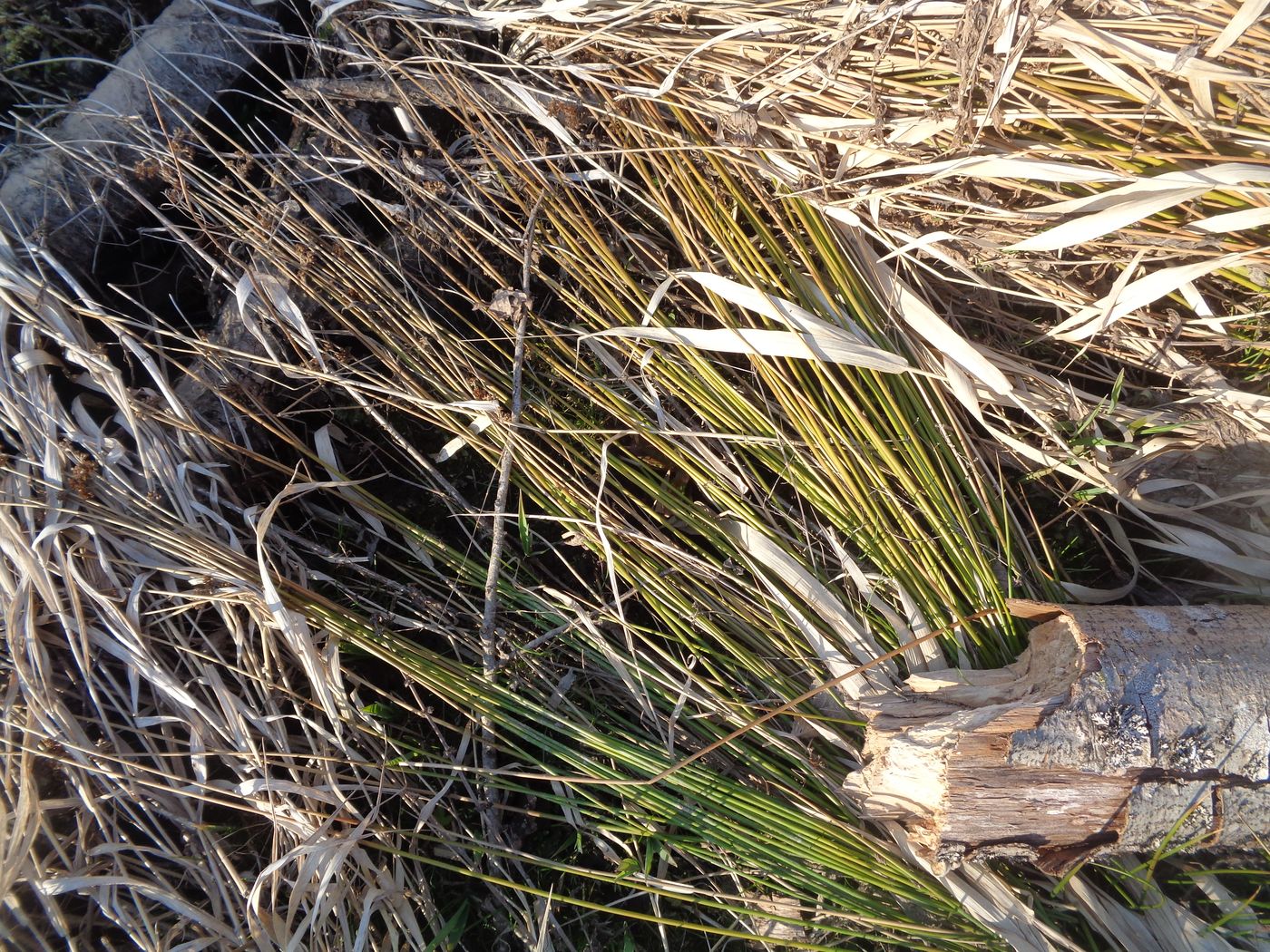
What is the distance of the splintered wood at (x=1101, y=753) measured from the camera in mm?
1207

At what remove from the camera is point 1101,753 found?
1.21 metres

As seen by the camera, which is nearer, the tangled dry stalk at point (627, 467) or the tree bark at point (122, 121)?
the tangled dry stalk at point (627, 467)

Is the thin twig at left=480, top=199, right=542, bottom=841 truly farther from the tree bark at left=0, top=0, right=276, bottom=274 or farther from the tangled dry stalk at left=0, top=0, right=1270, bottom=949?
the tree bark at left=0, top=0, right=276, bottom=274

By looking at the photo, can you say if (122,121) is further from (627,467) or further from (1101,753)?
(1101,753)

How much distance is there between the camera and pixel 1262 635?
1.28 metres

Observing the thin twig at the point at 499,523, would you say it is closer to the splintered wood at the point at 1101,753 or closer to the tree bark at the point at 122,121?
the splintered wood at the point at 1101,753

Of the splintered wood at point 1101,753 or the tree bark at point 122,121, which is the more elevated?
the tree bark at point 122,121

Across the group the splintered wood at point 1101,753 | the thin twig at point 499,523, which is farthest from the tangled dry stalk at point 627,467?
the splintered wood at point 1101,753

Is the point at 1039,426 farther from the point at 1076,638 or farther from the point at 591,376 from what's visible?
the point at 591,376

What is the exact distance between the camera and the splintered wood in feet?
3.96

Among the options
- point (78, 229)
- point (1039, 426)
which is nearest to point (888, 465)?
point (1039, 426)

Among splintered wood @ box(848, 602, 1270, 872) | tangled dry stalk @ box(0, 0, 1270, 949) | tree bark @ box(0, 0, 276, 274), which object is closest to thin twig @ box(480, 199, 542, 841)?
tangled dry stalk @ box(0, 0, 1270, 949)

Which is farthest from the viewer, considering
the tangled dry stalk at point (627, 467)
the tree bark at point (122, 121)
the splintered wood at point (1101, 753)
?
the tree bark at point (122, 121)

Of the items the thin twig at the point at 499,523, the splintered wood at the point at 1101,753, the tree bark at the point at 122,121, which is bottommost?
the splintered wood at the point at 1101,753
